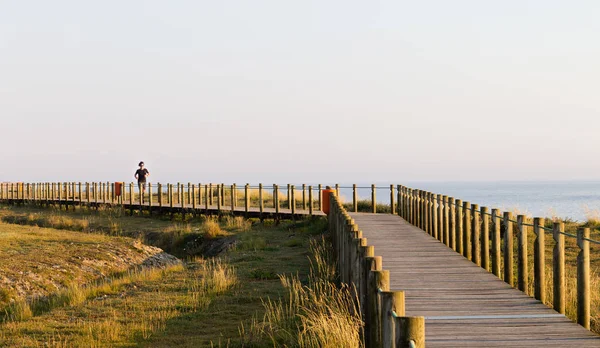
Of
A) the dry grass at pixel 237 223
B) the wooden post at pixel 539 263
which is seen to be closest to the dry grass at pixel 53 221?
the dry grass at pixel 237 223

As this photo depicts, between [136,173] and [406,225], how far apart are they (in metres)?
22.2

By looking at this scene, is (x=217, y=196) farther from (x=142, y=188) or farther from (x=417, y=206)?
(x=417, y=206)

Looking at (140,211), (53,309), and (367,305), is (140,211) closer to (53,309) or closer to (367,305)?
(53,309)

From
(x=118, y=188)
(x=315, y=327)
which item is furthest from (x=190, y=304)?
(x=118, y=188)

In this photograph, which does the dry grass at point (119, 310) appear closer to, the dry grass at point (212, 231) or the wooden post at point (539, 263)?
the wooden post at point (539, 263)

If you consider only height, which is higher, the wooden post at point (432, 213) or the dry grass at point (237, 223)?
the wooden post at point (432, 213)

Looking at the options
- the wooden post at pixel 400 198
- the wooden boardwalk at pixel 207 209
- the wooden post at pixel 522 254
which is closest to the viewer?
the wooden post at pixel 522 254

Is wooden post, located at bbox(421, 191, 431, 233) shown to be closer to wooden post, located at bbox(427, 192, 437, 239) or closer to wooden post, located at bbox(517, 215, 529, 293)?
wooden post, located at bbox(427, 192, 437, 239)

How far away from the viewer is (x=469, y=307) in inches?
388

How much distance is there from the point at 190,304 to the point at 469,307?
526 centimetres

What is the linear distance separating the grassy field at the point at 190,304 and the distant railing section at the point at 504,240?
2.67 meters

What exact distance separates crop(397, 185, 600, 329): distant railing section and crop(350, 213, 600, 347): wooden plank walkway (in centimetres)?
24

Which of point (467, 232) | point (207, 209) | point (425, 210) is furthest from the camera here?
point (207, 209)

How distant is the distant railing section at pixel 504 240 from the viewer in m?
9.40
